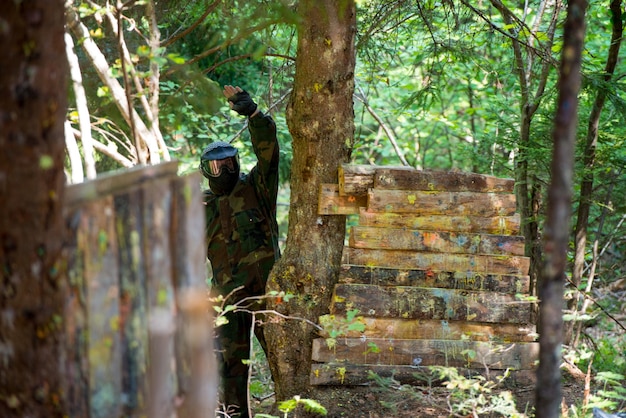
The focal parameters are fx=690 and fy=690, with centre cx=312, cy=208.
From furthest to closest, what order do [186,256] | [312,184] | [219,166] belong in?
[219,166], [312,184], [186,256]

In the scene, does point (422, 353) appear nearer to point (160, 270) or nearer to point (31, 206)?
point (160, 270)

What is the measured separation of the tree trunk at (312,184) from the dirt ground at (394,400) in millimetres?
501

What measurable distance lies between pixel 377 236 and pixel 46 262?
3.51 meters

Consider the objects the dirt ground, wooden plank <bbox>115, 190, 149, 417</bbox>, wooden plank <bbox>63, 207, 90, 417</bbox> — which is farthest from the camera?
the dirt ground

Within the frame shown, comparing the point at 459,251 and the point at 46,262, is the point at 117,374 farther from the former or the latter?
the point at 459,251

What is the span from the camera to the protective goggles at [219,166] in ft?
20.9

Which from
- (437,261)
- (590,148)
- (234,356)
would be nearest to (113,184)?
(437,261)

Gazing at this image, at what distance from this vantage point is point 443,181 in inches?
210

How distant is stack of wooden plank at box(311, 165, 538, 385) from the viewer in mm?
5234

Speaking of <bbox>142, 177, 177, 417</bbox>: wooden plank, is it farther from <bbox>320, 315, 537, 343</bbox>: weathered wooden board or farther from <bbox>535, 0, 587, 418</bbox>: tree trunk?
<bbox>320, 315, 537, 343</bbox>: weathered wooden board

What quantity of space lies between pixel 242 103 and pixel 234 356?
7.94 ft

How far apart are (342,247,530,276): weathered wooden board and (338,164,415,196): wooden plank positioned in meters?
0.47

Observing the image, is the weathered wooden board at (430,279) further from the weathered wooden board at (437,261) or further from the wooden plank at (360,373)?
the wooden plank at (360,373)

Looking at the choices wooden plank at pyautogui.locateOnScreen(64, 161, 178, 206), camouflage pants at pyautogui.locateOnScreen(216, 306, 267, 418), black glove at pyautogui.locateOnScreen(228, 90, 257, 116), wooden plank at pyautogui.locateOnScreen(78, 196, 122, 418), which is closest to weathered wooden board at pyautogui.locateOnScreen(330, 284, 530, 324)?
camouflage pants at pyautogui.locateOnScreen(216, 306, 267, 418)
